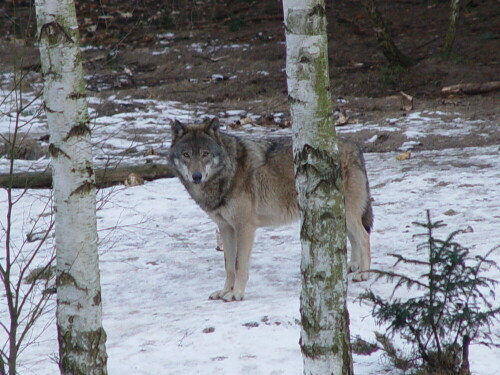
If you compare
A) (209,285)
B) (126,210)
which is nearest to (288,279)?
(209,285)

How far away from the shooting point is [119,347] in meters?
5.01

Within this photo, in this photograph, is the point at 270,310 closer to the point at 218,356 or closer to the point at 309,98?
the point at 218,356

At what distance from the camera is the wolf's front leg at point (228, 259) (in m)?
6.15

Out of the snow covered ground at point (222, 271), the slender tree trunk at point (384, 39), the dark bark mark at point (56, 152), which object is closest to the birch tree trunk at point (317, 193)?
the snow covered ground at point (222, 271)

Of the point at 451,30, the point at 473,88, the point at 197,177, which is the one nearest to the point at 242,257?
the point at 197,177

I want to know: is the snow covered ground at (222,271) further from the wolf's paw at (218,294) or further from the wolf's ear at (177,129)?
the wolf's ear at (177,129)

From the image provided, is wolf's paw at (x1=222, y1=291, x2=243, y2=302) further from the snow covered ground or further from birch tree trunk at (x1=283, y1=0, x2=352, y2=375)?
birch tree trunk at (x1=283, y1=0, x2=352, y2=375)

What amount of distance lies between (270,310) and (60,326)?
6.52ft

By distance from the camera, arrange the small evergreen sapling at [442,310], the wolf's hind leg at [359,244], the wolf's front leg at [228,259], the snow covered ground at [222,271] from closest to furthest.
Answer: the small evergreen sapling at [442,310]
the snow covered ground at [222,271]
the wolf's front leg at [228,259]
the wolf's hind leg at [359,244]

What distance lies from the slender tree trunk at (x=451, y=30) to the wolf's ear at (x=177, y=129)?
10.9 m

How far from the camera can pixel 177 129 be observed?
6277 mm

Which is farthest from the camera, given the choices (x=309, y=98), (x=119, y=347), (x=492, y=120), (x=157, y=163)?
(x=492, y=120)

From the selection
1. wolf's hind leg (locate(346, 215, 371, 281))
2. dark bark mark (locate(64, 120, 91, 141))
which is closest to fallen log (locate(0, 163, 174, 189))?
wolf's hind leg (locate(346, 215, 371, 281))

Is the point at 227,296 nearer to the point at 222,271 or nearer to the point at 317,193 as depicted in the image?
the point at 222,271
